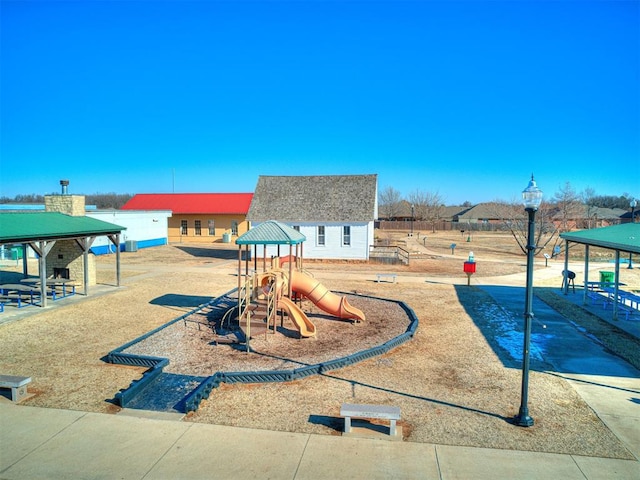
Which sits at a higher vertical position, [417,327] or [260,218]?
[260,218]

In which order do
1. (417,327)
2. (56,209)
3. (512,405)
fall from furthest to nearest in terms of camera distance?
(56,209) < (417,327) < (512,405)

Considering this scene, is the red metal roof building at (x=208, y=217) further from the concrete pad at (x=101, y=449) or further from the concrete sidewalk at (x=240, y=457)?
the concrete sidewalk at (x=240, y=457)

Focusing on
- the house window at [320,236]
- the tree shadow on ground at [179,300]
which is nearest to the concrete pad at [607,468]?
the tree shadow on ground at [179,300]

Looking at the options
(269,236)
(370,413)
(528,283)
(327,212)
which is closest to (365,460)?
(370,413)

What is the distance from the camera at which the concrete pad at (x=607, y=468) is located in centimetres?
622

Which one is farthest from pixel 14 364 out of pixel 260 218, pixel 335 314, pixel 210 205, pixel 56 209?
pixel 210 205

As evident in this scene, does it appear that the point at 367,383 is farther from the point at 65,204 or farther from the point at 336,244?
the point at 336,244

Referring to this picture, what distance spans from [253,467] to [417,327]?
8.39 meters

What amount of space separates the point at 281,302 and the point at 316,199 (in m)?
19.3

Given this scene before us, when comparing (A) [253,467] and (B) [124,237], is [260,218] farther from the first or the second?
(A) [253,467]

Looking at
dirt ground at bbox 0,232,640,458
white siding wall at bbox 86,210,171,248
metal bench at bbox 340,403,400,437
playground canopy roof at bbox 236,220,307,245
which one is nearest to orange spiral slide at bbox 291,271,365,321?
dirt ground at bbox 0,232,640,458

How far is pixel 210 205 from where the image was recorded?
4497cm

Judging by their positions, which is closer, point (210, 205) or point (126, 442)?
point (126, 442)

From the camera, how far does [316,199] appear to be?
31625 mm
